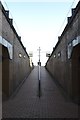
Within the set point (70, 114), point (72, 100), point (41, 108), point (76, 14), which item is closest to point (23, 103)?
point (41, 108)

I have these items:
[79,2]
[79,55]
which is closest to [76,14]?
[79,2]

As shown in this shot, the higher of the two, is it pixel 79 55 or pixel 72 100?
pixel 79 55

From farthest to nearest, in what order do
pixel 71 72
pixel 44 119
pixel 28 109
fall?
pixel 71 72, pixel 28 109, pixel 44 119

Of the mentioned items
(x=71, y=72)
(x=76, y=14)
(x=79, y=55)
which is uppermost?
(x=76, y=14)

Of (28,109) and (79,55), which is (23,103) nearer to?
(28,109)

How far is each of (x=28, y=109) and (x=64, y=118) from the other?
2189mm

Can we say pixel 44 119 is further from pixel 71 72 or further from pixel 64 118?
pixel 71 72

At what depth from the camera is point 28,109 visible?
11172 millimetres

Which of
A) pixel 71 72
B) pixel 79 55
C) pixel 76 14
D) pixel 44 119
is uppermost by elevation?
pixel 76 14

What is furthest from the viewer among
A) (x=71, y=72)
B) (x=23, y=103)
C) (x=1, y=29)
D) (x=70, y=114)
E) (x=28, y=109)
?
(x=71, y=72)

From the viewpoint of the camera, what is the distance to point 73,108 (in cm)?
1148

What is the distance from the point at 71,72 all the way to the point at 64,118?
4.83m

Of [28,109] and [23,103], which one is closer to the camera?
[28,109]

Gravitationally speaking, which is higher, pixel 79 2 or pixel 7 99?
pixel 79 2
